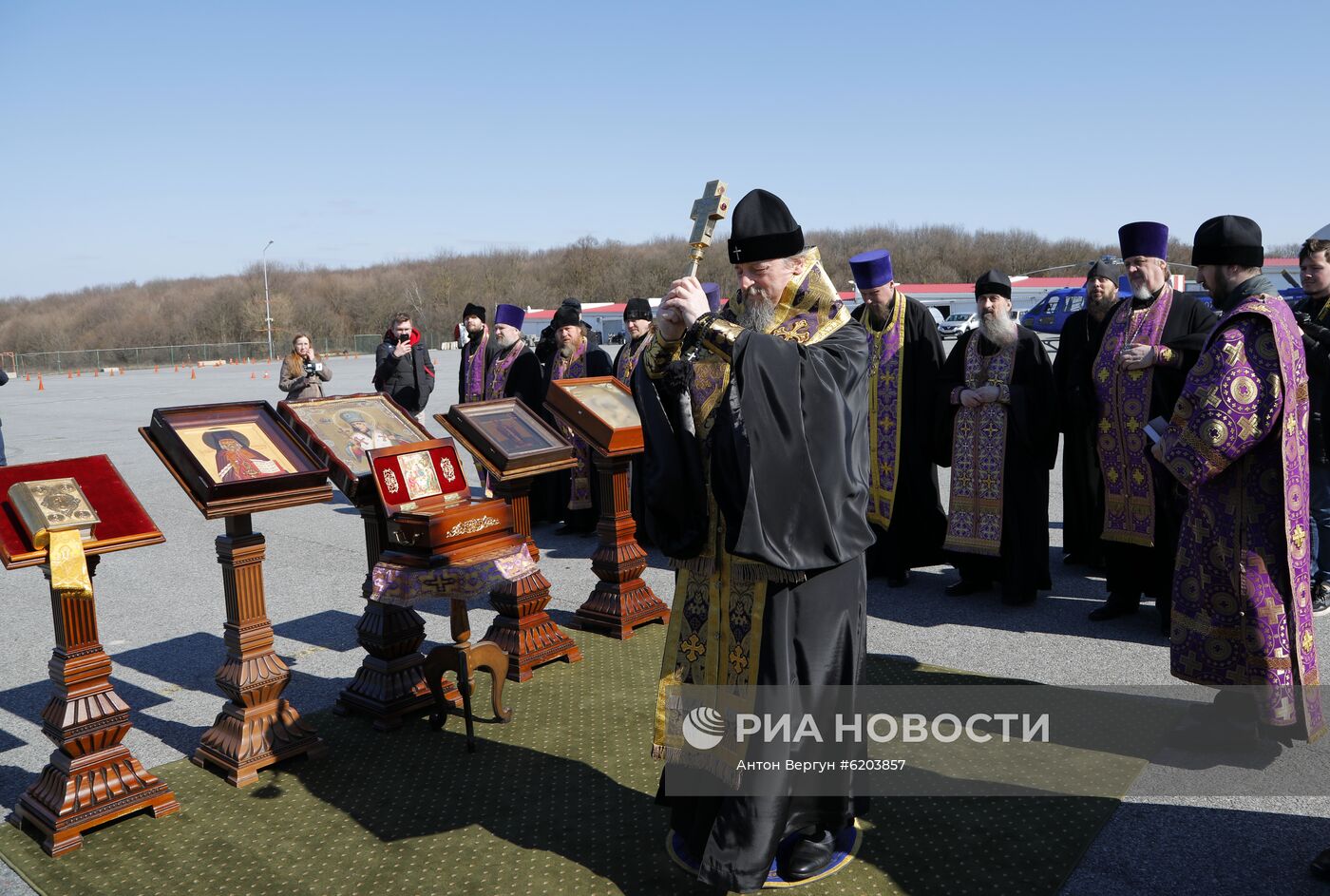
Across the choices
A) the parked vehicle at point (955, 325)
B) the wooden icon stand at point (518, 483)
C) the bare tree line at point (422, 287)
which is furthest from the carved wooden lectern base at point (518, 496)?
the bare tree line at point (422, 287)

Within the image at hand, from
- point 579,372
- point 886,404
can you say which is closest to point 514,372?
point 579,372

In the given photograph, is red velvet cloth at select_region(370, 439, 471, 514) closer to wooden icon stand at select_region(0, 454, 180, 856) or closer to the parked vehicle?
wooden icon stand at select_region(0, 454, 180, 856)

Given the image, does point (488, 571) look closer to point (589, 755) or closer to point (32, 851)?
point (589, 755)

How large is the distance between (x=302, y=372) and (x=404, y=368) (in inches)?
41.2

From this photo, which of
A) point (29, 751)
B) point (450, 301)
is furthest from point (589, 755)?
point (450, 301)

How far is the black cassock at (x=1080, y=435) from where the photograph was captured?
5.85m

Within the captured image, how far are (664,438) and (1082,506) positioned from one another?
4.51 meters

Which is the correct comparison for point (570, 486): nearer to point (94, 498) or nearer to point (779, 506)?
point (94, 498)

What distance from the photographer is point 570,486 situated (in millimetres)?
8234

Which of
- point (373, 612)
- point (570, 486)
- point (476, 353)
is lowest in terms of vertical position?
point (570, 486)

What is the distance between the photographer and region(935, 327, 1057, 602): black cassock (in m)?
5.77

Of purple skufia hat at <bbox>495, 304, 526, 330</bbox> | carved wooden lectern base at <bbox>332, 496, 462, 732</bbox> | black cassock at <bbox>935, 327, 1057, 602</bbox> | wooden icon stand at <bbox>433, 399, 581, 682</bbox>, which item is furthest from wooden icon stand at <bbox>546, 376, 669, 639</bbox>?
purple skufia hat at <bbox>495, 304, 526, 330</bbox>

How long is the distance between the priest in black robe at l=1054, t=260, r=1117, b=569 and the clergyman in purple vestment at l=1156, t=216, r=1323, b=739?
2.16m

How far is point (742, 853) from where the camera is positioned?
2.78 meters
